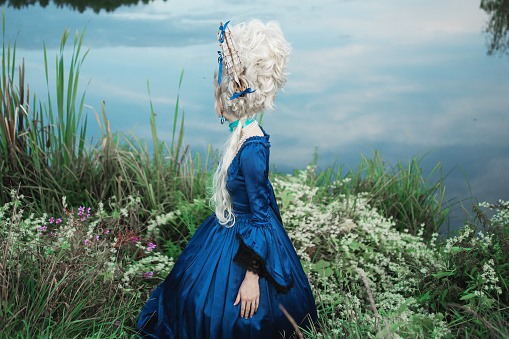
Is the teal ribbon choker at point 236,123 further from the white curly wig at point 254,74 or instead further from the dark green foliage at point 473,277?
the dark green foliage at point 473,277

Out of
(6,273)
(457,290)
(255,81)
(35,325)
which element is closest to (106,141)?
(6,273)

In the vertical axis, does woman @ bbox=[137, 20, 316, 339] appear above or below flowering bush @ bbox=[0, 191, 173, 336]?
above

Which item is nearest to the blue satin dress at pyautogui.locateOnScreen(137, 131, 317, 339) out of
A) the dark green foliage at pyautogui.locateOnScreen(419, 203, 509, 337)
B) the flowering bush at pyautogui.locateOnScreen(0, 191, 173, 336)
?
the flowering bush at pyautogui.locateOnScreen(0, 191, 173, 336)

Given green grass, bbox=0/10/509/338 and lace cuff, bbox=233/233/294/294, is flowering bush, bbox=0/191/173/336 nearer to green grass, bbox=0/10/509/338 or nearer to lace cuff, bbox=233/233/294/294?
green grass, bbox=0/10/509/338

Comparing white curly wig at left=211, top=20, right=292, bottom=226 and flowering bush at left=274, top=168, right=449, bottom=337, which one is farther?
flowering bush at left=274, top=168, right=449, bottom=337

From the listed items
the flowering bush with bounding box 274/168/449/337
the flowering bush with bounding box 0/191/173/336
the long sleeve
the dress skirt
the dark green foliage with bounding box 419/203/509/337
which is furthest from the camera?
the flowering bush with bounding box 274/168/449/337

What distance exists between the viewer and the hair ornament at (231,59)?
102 inches

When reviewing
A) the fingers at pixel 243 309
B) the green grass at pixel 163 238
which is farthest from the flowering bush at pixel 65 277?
the fingers at pixel 243 309

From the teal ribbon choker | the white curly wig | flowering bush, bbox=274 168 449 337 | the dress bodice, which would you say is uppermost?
the white curly wig

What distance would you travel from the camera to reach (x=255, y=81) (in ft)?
8.61

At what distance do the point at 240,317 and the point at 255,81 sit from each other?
1.30 m

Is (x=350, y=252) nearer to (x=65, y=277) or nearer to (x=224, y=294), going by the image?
(x=224, y=294)

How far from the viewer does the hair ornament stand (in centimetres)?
259

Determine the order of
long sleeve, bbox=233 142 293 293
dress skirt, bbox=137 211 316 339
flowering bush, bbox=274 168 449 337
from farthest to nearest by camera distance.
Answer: flowering bush, bbox=274 168 449 337, dress skirt, bbox=137 211 316 339, long sleeve, bbox=233 142 293 293
